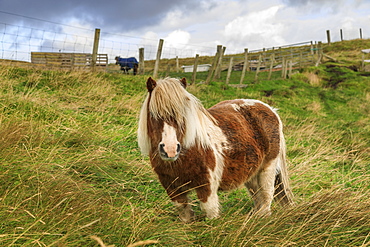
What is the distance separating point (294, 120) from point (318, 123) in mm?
671

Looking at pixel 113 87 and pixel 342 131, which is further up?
pixel 113 87

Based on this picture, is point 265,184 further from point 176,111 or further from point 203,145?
point 176,111

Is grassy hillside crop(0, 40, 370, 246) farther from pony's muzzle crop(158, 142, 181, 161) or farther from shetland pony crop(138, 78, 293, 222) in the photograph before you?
pony's muzzle crop(158, 142, 181, 161)

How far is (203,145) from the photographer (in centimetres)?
299

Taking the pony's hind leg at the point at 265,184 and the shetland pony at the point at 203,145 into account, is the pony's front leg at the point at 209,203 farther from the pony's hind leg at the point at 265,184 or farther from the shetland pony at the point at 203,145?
the pony's hind leg at the point at 265,184

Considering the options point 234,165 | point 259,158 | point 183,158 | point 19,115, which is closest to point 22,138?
point 19,115

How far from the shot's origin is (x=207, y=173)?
297cm

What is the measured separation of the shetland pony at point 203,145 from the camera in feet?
8.97

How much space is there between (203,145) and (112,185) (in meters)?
1.27

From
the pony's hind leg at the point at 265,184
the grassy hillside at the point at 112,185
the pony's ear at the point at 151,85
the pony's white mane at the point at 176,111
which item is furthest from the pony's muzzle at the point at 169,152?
the pony's hind leg at the point at 265,184

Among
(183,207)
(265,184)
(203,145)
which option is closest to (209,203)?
(183,207)

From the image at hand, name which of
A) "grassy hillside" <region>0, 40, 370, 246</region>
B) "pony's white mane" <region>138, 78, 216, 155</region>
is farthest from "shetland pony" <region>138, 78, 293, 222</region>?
"grassy hillside" <region>0, 40, 370, 246</region>

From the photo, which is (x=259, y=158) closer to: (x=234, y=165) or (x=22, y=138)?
(x=234, y=165)

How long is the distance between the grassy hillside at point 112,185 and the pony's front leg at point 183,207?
85mm
